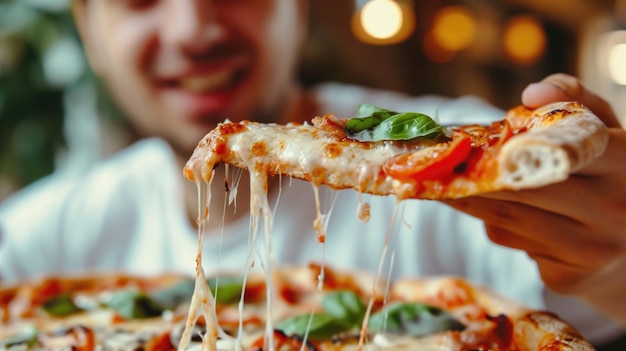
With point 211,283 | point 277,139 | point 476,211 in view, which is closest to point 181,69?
point 211,283

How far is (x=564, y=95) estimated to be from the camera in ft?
2.59

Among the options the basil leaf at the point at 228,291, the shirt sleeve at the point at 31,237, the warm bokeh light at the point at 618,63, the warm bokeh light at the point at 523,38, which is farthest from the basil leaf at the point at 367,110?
the warm bokeh light at the point at 618,63

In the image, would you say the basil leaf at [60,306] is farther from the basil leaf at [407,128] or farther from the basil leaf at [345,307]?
the basil leaf at [407,128]

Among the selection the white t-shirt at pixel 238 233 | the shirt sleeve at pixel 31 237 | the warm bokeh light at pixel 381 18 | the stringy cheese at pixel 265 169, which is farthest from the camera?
the warm bokeh light at pixel 381 18

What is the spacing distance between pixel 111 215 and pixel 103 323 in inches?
41.6

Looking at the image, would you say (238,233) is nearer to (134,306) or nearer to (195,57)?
(195,57)

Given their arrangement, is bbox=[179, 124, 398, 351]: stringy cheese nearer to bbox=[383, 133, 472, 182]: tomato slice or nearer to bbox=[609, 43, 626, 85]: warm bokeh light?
bbox=[383, 133, 472, 182]: tomato slice

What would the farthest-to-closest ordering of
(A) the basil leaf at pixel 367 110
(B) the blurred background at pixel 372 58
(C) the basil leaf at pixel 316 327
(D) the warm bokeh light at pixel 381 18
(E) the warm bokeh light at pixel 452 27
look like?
(E) the warm bokeh light at pixel 452 27 < (D) the warm bokeh light at pixel 381 18 < (B) the blurred background at pixel 372 58 < (C) the basil leaf at pixel 316 327 < (A) the basil leaf at pixel 367 110

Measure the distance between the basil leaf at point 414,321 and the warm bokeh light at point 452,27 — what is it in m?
4.96

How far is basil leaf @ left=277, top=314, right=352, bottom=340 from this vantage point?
3.13 feet

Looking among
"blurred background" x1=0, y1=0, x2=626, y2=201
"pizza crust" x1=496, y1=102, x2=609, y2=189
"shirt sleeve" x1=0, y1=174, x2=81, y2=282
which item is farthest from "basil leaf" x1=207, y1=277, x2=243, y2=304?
"blurred background" x1=0, y1=0, x2=626, y2=201

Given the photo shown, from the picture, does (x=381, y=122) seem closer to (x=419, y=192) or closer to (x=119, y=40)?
(x=419, y=192)

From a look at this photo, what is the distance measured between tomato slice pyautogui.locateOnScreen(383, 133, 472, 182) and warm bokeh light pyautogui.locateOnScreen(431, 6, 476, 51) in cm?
523

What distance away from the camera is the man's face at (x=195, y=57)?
1.65m
